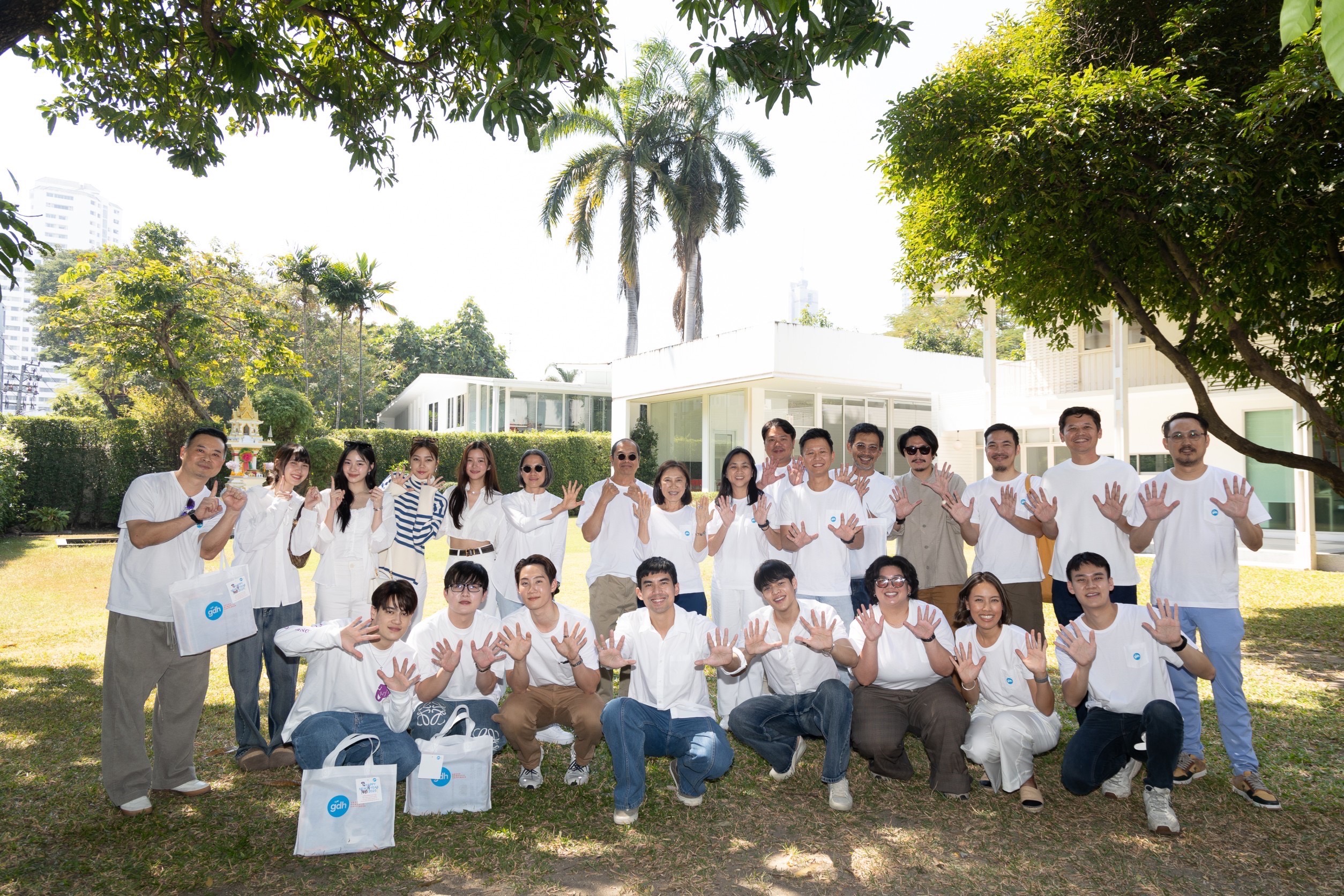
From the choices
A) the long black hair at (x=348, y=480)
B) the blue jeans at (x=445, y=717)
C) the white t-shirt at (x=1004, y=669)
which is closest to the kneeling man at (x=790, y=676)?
the white t-shirt at (x=1004, y=669)

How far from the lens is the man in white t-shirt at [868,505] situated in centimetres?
520

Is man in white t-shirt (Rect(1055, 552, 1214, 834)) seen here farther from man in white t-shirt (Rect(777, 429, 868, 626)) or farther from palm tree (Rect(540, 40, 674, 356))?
palm tree (Rect(540, 40, 674, 356))

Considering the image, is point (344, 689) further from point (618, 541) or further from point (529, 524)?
point (618, 541)

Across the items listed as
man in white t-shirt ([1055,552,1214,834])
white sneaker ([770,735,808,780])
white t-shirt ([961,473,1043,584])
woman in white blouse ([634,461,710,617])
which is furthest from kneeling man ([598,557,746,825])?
white t-shirt ([961,473,1043,584])

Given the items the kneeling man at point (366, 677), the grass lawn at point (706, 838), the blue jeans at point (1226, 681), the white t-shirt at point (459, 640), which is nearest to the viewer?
the grass lawn at point (706, 838)

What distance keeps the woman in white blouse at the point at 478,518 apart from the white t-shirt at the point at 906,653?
230 centimetres

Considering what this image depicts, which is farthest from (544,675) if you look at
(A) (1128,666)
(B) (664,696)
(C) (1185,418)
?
(C) (1185,418)

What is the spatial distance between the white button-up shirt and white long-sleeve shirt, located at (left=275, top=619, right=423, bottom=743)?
1094 millimetres

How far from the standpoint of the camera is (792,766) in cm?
443

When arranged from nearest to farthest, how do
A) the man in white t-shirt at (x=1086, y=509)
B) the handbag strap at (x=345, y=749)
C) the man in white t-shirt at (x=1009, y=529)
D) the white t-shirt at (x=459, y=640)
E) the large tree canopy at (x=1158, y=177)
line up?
the handbag strap at (x=345, y=749), the white t-shirt at (x=459, y=640), the man in white t-shirt at (x=1086, y=509), the man in white t-shirt at (x=1009, y=529), the large tree canopy at (x=1158, y=177)

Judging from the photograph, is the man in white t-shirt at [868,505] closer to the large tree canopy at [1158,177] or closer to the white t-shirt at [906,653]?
the white t-shirt at [906,653]

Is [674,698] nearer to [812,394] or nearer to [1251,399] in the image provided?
[1251,399]

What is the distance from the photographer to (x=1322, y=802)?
403cm

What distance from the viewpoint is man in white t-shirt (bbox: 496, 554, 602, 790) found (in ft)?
13.6
